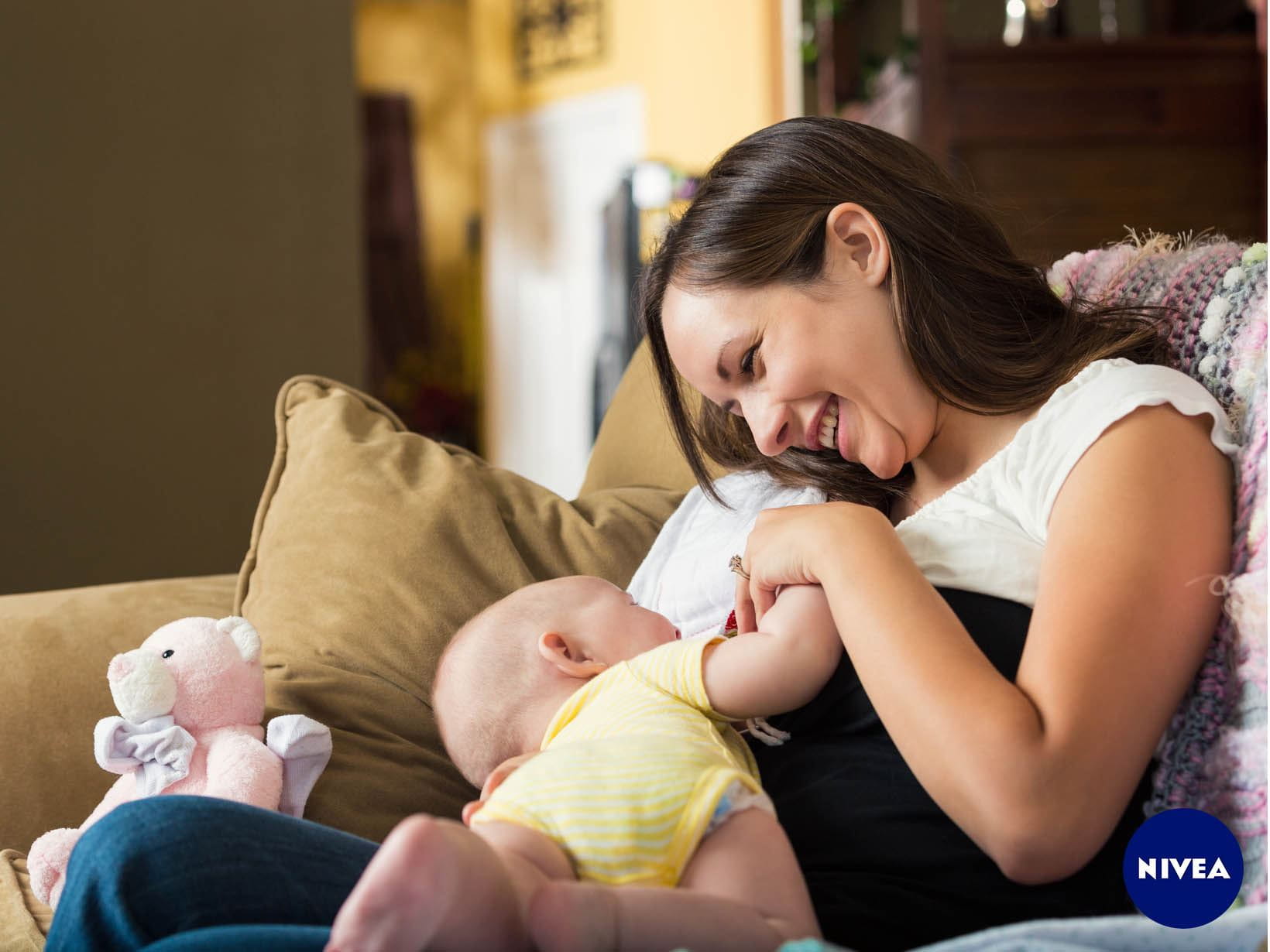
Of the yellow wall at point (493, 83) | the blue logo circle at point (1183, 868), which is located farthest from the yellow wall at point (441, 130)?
the blue logo circle at point (1183, 868)

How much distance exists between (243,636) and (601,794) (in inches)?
19.6

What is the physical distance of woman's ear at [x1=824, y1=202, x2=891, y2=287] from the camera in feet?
3.83

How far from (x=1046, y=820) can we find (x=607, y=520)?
75 centimetres

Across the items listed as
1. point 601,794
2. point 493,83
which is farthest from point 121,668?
point 493,83

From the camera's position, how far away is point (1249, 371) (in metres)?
1.02

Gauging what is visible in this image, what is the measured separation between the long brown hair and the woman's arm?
0.19 meters

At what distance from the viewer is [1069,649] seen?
0.87 meters

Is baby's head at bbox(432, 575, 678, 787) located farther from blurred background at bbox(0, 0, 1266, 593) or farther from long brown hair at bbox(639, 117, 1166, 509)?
blurred background at bbox(0, 0, 1266, 593)

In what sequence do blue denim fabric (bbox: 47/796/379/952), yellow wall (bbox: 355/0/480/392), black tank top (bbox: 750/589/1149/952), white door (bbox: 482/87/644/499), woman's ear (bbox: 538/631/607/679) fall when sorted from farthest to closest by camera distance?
yellow wall (bbox: 355/0/480/392) < white door (bbox: 482/87/644/499) < woman's ear (bbox: 538/631/607/679) < black tank top (bbox: 750/589/1149/952) < blue denim fabric (bbox: 47/796/379/952)

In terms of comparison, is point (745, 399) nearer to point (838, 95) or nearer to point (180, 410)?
point (180, 410)

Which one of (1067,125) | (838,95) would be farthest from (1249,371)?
(838,95)

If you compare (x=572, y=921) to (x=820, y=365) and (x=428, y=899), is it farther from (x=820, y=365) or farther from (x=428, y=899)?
(x=820, y=365)

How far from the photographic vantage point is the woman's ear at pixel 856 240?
3.83 ft

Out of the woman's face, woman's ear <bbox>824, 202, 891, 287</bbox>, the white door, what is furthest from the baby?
the white door
